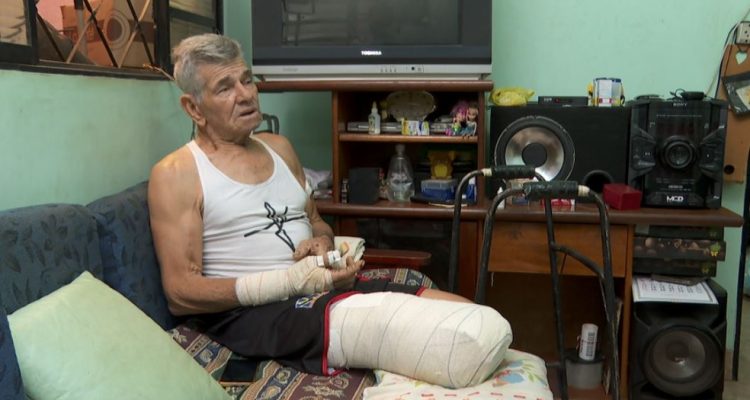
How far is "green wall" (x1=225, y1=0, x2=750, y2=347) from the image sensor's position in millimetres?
2502

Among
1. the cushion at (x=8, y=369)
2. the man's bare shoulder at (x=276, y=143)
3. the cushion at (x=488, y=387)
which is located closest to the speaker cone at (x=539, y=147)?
the man's bare shoulder at (x=276, y=143)

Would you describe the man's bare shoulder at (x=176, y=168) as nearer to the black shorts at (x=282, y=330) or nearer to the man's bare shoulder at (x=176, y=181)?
the man's bare shoulder at (x=176, y=181)

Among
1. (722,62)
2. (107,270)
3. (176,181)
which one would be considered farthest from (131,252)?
(722,62)

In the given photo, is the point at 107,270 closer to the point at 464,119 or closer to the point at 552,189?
the point at 552,189

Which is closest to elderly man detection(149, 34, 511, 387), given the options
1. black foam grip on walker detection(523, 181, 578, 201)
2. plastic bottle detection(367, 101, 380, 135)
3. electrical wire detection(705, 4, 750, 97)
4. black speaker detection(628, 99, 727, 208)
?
black foam grip on walker detection(523, 181, 578, 201)

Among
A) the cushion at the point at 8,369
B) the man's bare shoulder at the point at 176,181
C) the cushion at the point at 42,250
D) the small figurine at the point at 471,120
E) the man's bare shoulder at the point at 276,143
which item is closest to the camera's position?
the cushion at the point at 8,369

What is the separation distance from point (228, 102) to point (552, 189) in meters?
0.90

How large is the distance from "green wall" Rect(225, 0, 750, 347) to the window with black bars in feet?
3.92

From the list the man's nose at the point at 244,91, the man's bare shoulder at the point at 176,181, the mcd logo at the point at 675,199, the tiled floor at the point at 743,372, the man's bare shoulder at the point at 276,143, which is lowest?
the tiled floor at the point at 743,372

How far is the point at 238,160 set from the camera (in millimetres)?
1908

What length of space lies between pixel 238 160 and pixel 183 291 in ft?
1.33

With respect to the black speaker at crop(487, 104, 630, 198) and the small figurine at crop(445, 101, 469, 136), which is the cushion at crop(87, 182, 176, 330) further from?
the black speaker at crop(487, 104, 630, 198)

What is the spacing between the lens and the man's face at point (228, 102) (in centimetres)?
186

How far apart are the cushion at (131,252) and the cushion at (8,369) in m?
0.55
